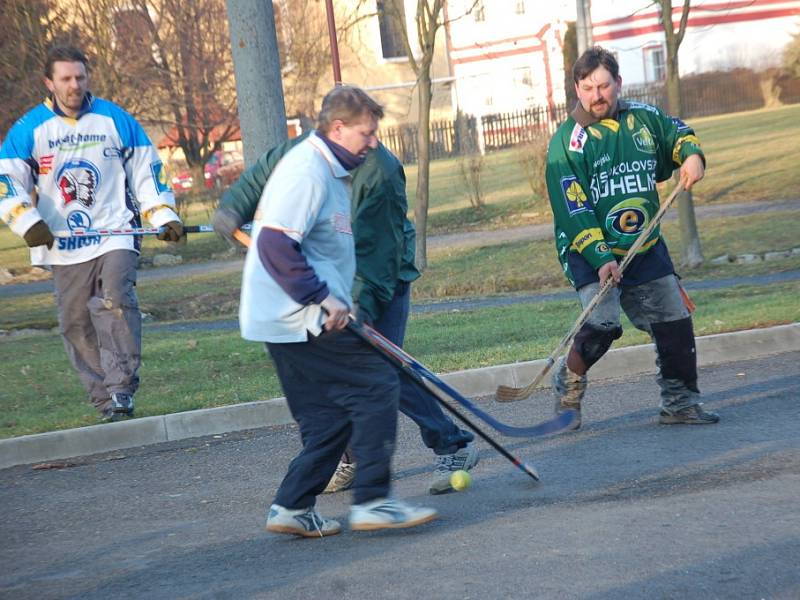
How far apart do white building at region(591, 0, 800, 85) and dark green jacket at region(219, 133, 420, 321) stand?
39782 mm

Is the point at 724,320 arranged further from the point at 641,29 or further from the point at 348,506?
the point at 641,29

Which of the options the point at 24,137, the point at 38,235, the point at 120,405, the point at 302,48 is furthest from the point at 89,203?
the point at 302,48

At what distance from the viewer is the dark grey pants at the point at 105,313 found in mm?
7246

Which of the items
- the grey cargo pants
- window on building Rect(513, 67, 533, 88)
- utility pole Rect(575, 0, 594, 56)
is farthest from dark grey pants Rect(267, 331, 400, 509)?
window on building Rect(513, 67, 533, 88)

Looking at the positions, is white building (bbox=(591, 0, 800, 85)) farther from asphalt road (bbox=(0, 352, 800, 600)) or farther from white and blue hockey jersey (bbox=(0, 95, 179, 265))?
asphalt road (bbox=(0, 352, 800, 600))

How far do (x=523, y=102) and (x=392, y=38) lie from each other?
5.60 meters

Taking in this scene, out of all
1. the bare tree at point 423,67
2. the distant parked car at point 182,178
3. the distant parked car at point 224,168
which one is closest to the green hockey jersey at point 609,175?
the bare tree at point 423,67

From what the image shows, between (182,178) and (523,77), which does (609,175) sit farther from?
(523,77)

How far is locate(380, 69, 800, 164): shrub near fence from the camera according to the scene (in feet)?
125

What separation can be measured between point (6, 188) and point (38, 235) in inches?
13.0

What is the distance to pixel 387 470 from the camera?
4727 mm

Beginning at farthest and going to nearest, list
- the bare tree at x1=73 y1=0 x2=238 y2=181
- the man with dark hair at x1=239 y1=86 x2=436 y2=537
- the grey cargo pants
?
the bare tree at x1=73 y1=0 x2=238 y2=181 < the grey cargo pants < the man with dark hair at x1=239 y1=86 x2=436 y2=537

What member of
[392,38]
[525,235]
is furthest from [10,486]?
[392,38]

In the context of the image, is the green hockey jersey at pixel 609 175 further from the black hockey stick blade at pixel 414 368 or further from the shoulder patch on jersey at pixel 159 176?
the shoulder patch on jersey at pixel 159 176
